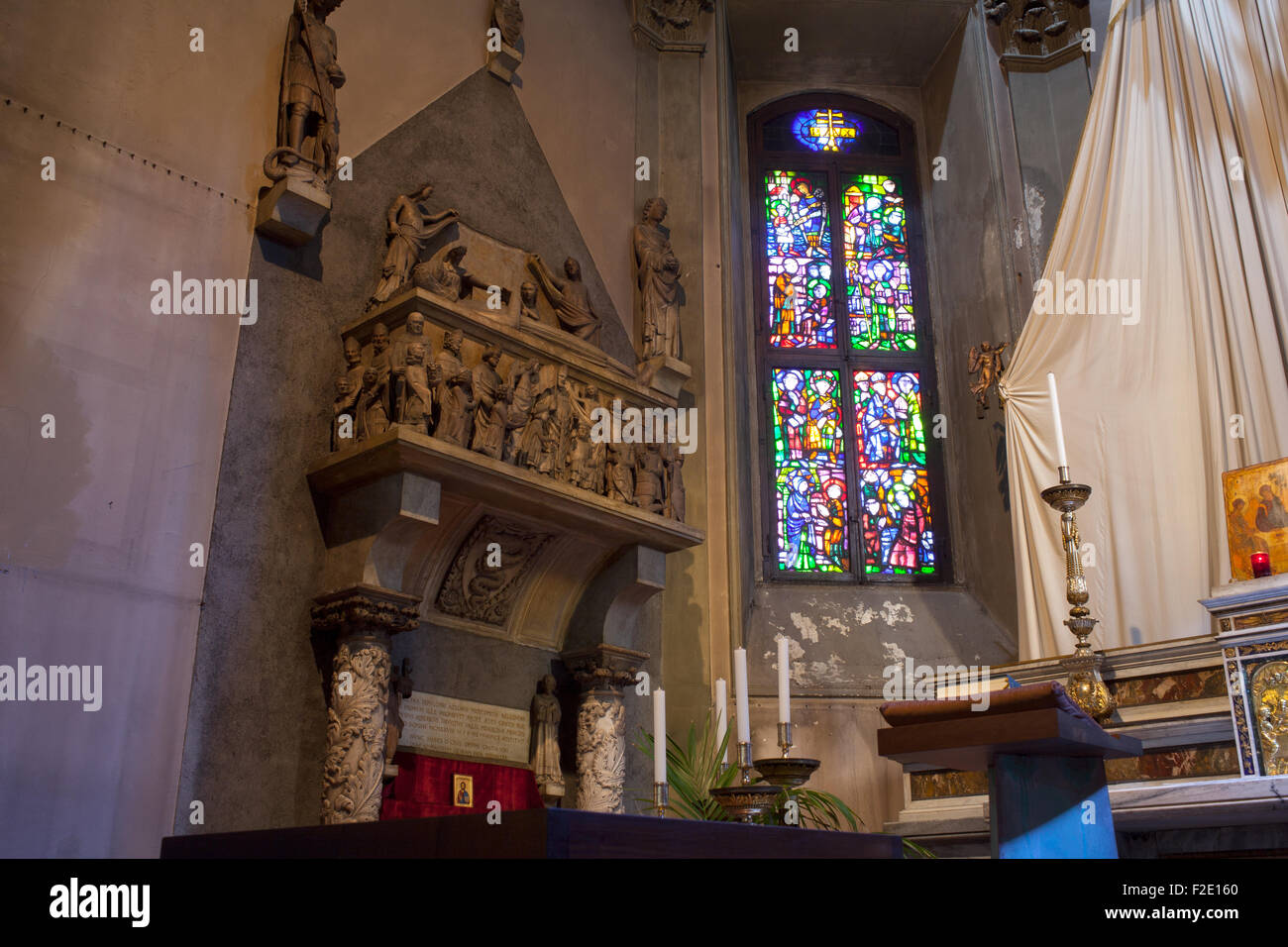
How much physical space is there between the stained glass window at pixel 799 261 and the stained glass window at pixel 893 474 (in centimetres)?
64

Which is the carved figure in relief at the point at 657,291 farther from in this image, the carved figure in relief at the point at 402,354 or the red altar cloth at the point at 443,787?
the red altar cloth at the point at 443,787

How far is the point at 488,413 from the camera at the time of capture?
5.98 m

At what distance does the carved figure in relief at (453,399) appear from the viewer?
18.8 feet

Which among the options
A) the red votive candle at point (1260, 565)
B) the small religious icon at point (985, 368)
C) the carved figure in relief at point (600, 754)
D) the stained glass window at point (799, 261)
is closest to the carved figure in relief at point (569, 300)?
the carved figure in relief at point (600, 754)

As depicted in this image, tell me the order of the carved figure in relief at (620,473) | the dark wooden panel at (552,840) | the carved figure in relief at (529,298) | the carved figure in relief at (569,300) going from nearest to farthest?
the dark wooden panel at (552,840) < the carved figure in relief at (620,473) < the carved figure in relief at (529,298) < the carved figure in relief at (569,300)

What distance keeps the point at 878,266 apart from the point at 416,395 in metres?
6.16

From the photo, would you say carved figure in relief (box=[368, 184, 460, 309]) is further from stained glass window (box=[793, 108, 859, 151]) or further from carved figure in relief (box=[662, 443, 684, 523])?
stained glass window (box=[793, 108, 859, 151])

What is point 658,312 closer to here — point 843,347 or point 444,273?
point 444,273

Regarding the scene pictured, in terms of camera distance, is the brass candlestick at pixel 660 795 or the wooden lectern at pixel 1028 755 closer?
the wooden lectern at pixel 1028 755

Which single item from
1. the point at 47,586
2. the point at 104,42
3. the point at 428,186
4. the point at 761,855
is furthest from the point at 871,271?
the point at 761,855

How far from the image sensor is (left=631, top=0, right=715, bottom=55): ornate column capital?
965 cm

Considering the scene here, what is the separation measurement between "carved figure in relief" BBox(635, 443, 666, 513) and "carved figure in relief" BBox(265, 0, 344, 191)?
236 centimetres

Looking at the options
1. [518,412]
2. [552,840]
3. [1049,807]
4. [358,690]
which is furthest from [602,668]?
[552,840]

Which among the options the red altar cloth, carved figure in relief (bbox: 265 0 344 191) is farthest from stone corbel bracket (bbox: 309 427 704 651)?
carved figure in relief (bbox: 265 0 344 191)
